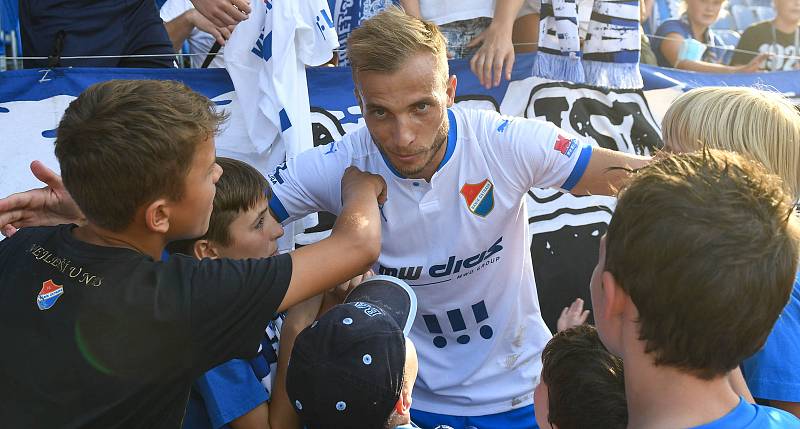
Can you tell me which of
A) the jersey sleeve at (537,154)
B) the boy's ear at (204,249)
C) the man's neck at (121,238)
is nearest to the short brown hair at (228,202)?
the boy's ear at (204,249)

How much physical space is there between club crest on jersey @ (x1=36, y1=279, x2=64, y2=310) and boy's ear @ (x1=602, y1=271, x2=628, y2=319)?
3.72ft

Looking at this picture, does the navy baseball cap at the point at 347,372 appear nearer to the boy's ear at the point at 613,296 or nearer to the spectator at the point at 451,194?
the boy's ear at the point at 613,296

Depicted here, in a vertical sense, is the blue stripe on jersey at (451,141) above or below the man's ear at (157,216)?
below

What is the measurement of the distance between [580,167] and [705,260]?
1339mm

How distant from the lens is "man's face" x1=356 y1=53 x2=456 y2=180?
2.65m

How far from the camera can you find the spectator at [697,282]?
4.75 ft

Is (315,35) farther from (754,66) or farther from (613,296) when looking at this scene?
(754,66)

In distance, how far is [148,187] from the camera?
6.07 feet

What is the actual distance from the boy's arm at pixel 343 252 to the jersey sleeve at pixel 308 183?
1.19 feet

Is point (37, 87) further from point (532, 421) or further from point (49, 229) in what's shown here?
point (532, 421)

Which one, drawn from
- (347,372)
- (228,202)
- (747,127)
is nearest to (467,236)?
(228,202)

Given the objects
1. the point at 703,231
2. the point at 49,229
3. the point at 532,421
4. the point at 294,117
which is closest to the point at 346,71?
the point at 294,117

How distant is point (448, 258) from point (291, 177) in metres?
0.61

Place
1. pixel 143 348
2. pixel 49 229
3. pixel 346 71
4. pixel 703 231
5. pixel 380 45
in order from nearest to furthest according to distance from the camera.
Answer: pixel 703 231 < pixel 143 348 < pixel 49 229 < pixel 380 45 < pixel 346 71
